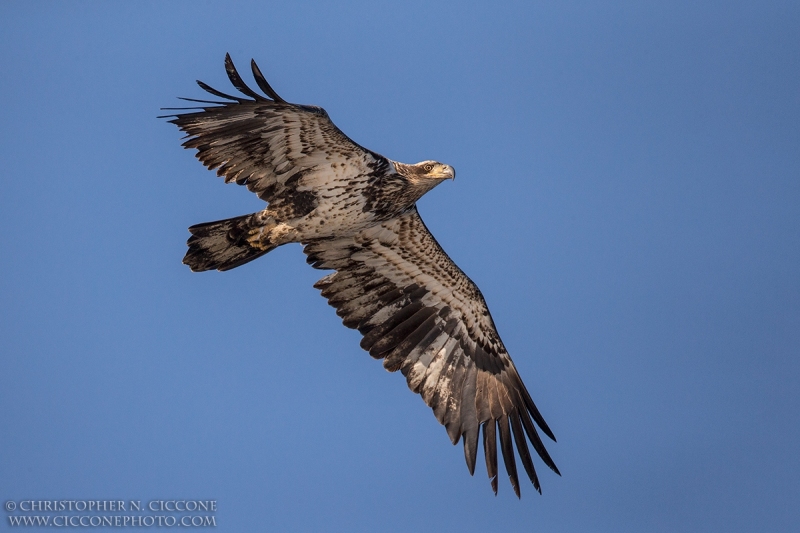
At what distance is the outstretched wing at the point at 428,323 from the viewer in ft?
50.0

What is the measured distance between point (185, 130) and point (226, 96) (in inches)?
40.0

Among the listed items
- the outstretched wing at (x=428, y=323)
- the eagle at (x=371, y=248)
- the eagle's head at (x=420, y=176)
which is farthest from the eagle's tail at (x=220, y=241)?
the eagle's head at (x=420, y=176)

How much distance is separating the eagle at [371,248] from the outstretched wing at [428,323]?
1 cm

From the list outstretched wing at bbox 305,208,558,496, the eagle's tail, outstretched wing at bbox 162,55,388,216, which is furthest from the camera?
outstretched wing at bbox 305,208,558,496

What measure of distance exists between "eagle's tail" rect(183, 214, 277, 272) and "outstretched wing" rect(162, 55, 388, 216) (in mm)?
437

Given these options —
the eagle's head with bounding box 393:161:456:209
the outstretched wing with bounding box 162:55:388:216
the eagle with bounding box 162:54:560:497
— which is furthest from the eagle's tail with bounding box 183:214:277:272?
the eagle's head with bounding box 393:161:456:209

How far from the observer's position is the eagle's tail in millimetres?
14578

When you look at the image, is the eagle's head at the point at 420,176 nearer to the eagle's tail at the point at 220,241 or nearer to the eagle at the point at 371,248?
the eagle at the point at 371,248

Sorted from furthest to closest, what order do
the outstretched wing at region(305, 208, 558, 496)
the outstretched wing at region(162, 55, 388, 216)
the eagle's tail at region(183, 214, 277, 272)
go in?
1. the outstretched wing at region(305, 208, 558, 496)
2. the eagle's tail at region(183, 214, 277, 272)
3. the outstretched wing at region(162, 55, 388, 216)

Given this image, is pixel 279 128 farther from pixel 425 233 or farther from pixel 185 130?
pixel 425 233

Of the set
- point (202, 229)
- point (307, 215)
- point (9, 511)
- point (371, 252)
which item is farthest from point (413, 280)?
point (9, 511)

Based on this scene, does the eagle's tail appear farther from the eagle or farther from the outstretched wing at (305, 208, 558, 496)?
the outstretched wing at (305, 208, 558, 496)

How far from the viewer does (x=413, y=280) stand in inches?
628

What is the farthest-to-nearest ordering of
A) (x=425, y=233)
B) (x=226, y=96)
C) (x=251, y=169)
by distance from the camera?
(x=425, y=233) < (x=251, y=169) < (x=226, y=96)
